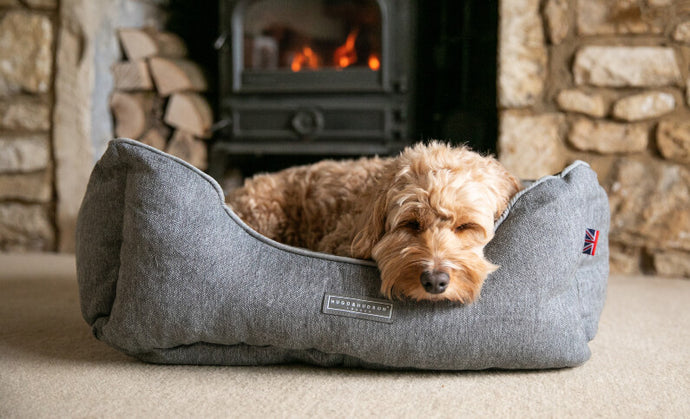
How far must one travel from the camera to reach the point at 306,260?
1738mm

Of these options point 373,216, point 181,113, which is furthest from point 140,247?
point 181,113

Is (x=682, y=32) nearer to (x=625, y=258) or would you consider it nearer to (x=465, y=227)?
(x=625, y=258)

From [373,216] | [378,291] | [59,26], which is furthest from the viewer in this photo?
[59,26]

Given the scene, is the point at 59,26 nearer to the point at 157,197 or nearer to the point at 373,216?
the point at 157,197

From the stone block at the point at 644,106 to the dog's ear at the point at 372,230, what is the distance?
192 cm

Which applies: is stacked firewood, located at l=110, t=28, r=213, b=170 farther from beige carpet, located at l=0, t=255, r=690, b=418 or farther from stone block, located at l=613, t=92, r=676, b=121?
stone block, located at l=613, t=92, r=676, b=121

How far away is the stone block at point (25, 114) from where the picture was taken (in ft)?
11.7

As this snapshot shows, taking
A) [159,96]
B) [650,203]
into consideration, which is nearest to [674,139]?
[650,203]

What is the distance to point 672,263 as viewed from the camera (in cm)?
319

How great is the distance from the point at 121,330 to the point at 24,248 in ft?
8.08

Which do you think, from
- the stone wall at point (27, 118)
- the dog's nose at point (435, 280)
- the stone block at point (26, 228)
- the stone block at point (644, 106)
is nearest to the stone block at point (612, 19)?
the stone block at point (644, 106)

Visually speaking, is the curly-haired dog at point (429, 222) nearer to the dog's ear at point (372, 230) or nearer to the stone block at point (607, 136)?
the dog's ear at point (372, 230)

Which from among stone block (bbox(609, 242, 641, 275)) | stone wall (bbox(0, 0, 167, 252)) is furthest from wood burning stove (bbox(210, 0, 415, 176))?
stone block (bbox(609, 242, 641, 275))

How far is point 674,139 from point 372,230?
2121mm
